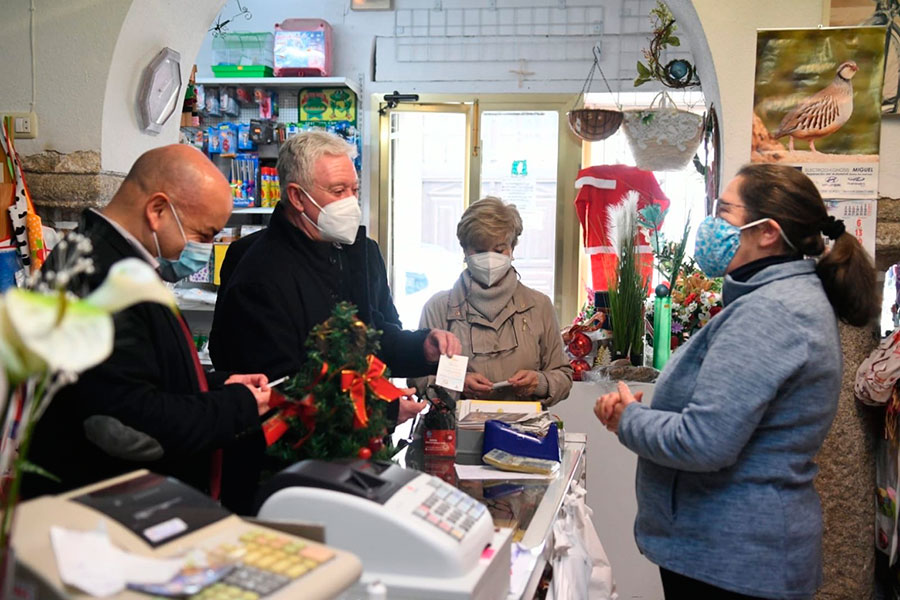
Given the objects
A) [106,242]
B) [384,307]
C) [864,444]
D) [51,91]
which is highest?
[51,91]

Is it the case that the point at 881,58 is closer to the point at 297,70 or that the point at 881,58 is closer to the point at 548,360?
the point at 548,360

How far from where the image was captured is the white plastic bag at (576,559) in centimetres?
208

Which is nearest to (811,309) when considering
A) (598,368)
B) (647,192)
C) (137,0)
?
(598,368)

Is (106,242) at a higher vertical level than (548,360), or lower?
higher

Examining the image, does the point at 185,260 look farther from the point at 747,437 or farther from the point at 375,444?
the point at 747,437

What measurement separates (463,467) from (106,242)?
43.0 inches

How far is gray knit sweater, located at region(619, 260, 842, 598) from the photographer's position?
1782mm

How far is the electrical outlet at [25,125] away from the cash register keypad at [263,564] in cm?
258

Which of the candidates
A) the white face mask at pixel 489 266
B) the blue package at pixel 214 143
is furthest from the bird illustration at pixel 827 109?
the blue package at pixel 214 143

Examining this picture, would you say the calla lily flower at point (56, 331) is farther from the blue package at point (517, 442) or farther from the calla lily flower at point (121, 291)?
the blue package at point (517, 442)

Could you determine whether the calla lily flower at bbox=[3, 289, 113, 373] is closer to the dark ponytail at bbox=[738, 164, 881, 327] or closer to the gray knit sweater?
the gray knit sweater

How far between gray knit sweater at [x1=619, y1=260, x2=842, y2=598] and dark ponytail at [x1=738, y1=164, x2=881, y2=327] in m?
0.06

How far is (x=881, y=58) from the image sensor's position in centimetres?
293

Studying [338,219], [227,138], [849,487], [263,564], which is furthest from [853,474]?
[227,138]
